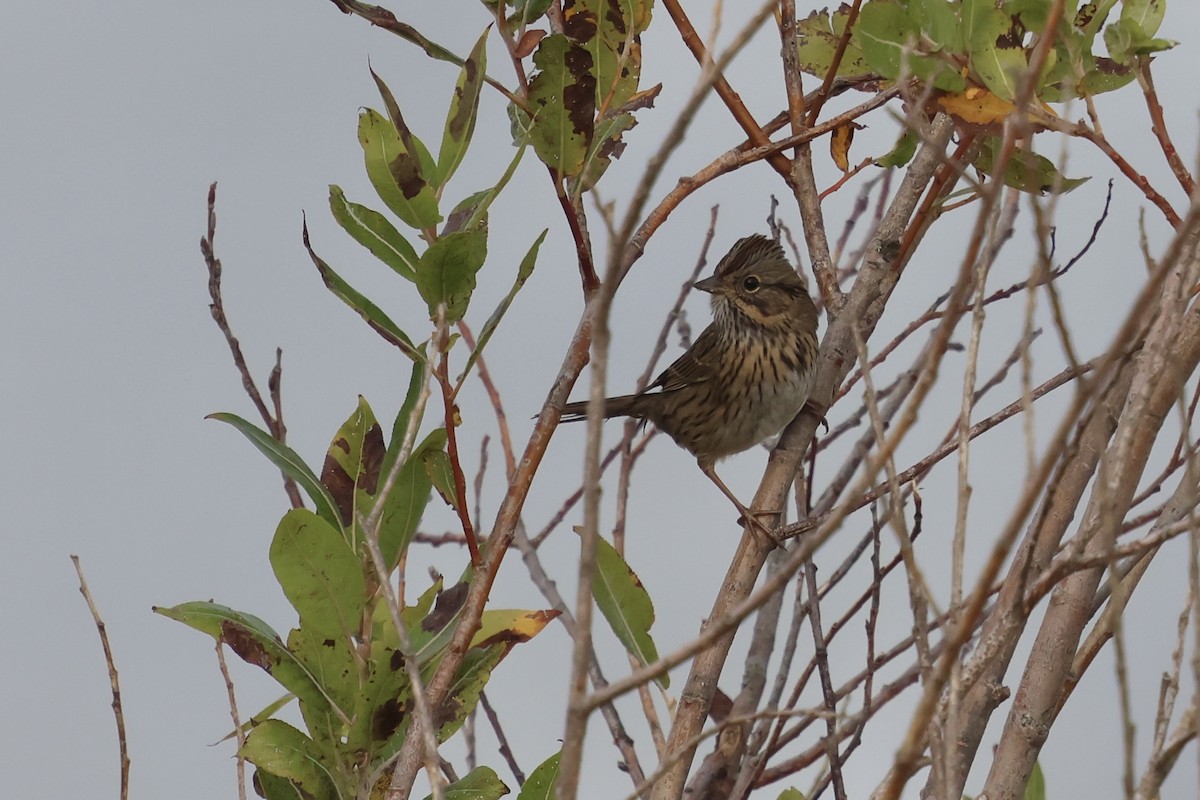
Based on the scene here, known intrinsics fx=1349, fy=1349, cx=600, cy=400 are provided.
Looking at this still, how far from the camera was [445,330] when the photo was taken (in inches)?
76.5

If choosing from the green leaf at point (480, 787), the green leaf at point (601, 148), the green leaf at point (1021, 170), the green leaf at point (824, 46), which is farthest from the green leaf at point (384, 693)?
the green leaf at point (824, 46)

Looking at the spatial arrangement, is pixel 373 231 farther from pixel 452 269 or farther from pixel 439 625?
pixel 439 625

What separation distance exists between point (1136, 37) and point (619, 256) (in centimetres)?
160

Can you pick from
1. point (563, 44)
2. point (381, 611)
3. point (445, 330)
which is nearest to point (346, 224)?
point (445, 330)

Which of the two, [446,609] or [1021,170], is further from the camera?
[1021,170]

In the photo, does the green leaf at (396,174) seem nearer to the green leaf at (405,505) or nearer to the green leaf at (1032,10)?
the green leaf at (405,505)

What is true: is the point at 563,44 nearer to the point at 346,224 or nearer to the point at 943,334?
the point at 346,224

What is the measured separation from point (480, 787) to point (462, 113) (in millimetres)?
1019

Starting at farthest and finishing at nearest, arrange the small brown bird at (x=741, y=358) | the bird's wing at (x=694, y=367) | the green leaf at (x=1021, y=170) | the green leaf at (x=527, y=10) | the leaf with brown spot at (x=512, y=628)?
the bird's wing at (x=694, y=367), the small brown bird at (x=741, y=358), the green leaf at (x=1021, y=170), the green leaf at (x=527, y=10), the leaf with brown spot at (x=512, y=628)

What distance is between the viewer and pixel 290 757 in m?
2.01

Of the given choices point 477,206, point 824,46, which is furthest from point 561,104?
point 824,46

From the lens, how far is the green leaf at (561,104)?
210 centimetres

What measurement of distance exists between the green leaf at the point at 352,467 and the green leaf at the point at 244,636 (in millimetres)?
214

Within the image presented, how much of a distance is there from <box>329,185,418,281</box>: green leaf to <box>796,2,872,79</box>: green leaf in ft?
4.35
